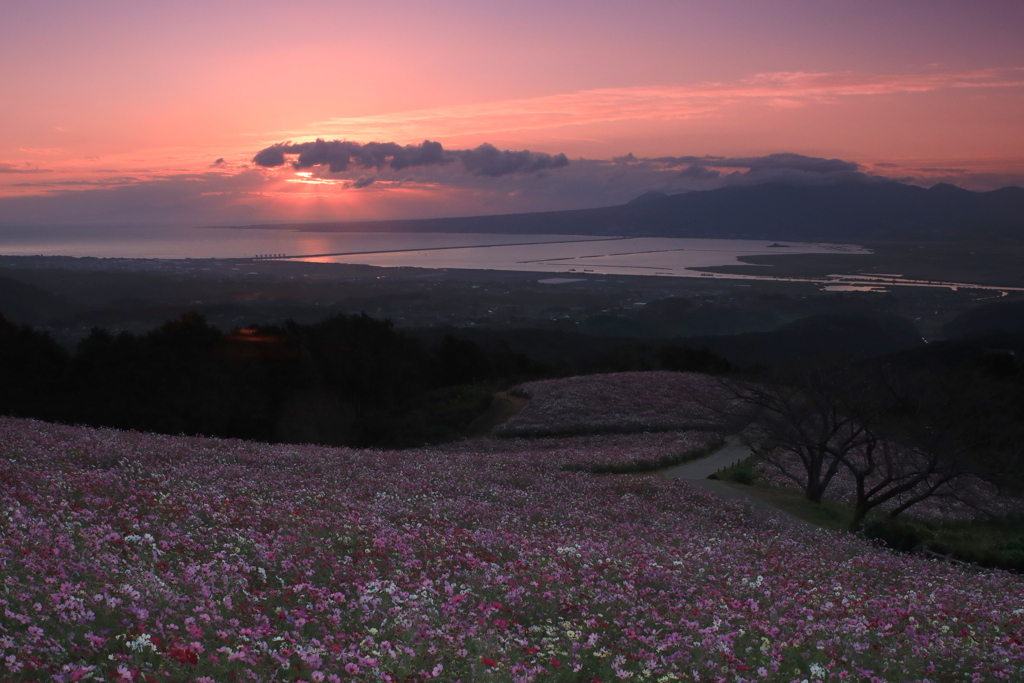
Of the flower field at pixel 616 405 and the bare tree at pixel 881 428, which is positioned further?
the flower field at pixel 616 405

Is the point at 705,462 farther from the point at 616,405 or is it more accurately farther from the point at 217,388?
the point at 217,388

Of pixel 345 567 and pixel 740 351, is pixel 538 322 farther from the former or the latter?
pixel 345 567

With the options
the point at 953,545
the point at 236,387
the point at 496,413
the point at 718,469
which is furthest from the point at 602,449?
the point at 236,387

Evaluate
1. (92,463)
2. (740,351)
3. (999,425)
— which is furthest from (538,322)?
(92,463)

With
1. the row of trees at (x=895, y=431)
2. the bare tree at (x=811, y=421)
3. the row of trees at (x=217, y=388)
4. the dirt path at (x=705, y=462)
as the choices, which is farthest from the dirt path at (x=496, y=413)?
the bare tree at (x=811, y=421)

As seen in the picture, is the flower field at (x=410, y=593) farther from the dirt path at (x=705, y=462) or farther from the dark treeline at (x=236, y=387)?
the dark treeline at (x=236, y=387)

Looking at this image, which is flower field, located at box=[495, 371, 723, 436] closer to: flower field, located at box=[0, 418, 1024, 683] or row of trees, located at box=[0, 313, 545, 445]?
row of trees, located at box=[0, 313, 545, 445]

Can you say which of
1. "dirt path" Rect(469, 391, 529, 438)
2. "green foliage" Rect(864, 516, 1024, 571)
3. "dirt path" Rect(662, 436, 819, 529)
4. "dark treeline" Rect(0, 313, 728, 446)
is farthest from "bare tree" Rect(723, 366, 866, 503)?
"dark treeline" Rect(0, 313, 728, 446)
